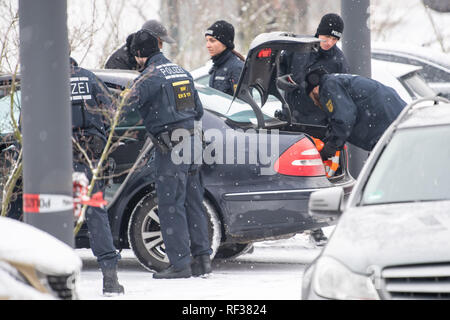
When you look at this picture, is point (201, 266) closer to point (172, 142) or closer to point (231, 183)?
point (231, 183)

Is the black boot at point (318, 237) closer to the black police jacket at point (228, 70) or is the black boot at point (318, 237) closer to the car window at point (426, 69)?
the black police jacket at point (228, 70)

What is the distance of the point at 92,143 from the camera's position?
24.2ft

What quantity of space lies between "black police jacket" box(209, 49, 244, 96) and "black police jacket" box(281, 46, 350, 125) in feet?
1.39

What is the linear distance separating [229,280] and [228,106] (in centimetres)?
155

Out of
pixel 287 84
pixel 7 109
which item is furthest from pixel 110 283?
pixel 287 84

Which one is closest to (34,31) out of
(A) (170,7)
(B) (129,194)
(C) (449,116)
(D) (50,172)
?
(D) (50,172)

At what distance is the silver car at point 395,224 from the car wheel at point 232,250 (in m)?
3.25

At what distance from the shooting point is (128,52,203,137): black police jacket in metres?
7.72

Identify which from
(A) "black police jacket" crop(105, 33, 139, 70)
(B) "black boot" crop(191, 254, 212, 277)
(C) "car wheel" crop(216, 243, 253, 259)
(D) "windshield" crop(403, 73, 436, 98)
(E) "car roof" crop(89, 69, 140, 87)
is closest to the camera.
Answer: (B) "black boot" crop(191, 254, 212, 277)

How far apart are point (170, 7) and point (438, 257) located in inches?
542

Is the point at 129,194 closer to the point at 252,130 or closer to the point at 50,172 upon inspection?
the point at 252,130

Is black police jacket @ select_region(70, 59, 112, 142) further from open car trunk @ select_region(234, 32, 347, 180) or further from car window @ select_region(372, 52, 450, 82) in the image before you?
car window @ select_region(372, 52, 450, 82)

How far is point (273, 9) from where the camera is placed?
2222 centimetres

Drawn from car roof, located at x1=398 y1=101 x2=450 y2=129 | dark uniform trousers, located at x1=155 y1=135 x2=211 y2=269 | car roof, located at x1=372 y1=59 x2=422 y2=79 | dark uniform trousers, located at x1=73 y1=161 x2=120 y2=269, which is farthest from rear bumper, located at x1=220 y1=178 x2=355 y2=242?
car roof, located at x1=372 y1=59 x2=422 y2=79
